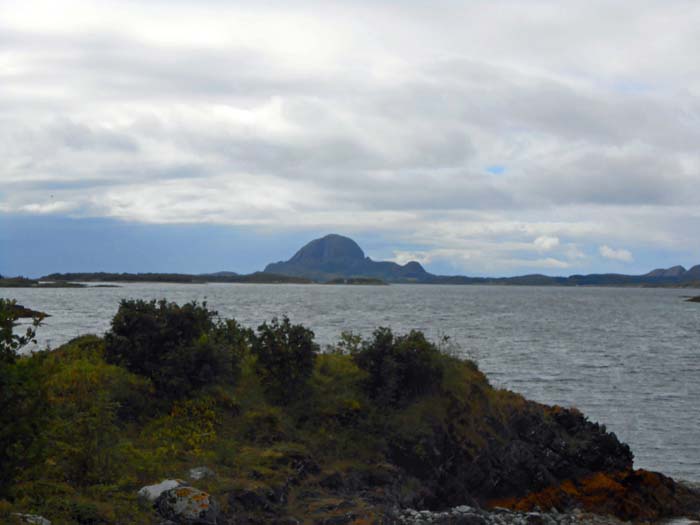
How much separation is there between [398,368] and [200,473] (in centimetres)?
716

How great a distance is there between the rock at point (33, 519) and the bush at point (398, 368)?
10.8 metres

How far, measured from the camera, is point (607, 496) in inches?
801

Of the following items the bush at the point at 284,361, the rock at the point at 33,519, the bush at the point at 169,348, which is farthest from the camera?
the bush at the point at 284,361

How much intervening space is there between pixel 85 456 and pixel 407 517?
7.03m

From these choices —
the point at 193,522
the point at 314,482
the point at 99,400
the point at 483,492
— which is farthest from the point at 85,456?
the point at 483,492

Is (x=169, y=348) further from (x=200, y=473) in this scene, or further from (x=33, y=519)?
(x=33, y=519)

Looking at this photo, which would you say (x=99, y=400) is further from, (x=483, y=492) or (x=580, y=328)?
(x=580, y=328)

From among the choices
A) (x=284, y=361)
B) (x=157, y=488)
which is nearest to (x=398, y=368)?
(x=284, y=361)

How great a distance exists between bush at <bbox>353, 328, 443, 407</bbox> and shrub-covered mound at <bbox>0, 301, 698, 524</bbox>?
0.04 meters

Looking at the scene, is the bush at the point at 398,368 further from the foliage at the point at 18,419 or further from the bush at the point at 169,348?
the foliage at the point at 18,419

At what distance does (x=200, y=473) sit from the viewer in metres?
14.4

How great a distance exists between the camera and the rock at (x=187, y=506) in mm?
12250

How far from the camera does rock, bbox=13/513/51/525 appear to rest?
33.1ft

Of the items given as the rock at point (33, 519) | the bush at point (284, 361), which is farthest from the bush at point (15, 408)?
the bush at point (284, 361)
